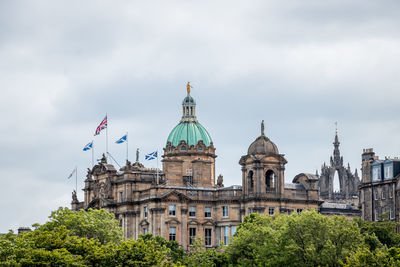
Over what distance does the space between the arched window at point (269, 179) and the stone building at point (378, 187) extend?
16364mm

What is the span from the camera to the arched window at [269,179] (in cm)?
19450

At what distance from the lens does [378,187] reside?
192 meters

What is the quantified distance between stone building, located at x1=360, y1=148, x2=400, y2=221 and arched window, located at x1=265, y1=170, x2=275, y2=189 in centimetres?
1636

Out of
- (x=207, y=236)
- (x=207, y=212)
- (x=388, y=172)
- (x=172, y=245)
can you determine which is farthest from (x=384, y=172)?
(x=172, y=245)

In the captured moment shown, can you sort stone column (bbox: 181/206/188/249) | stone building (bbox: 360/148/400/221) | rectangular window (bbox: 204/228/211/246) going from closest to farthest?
stone building (bbox: 360/148/400/221) < stone column (bbox: 181/206/188/249) < rectangular window (bbox: 204/228/211/246)

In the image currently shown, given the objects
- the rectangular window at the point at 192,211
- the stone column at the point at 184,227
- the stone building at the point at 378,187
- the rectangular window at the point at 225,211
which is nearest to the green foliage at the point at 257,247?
the stone building at the point at 378,187

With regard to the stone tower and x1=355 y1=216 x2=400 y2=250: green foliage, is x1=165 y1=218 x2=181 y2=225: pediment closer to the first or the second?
the stone tower

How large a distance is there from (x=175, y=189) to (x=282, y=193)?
1887cm

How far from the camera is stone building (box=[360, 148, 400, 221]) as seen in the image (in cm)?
18794

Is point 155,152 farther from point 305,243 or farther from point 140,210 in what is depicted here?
point 305,243

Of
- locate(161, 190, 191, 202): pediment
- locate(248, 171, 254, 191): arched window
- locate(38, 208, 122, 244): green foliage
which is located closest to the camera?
locate(38, 208, 122, 244): green foliage

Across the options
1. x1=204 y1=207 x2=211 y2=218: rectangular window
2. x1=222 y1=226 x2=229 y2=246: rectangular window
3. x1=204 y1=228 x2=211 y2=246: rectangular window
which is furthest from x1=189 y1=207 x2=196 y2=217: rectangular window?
x1=222 y1=226 x2=229 y2=246: rectangular window

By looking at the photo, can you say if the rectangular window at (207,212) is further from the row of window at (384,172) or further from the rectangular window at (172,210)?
the row of window at (384,172)

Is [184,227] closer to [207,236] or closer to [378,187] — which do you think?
[207,236]
